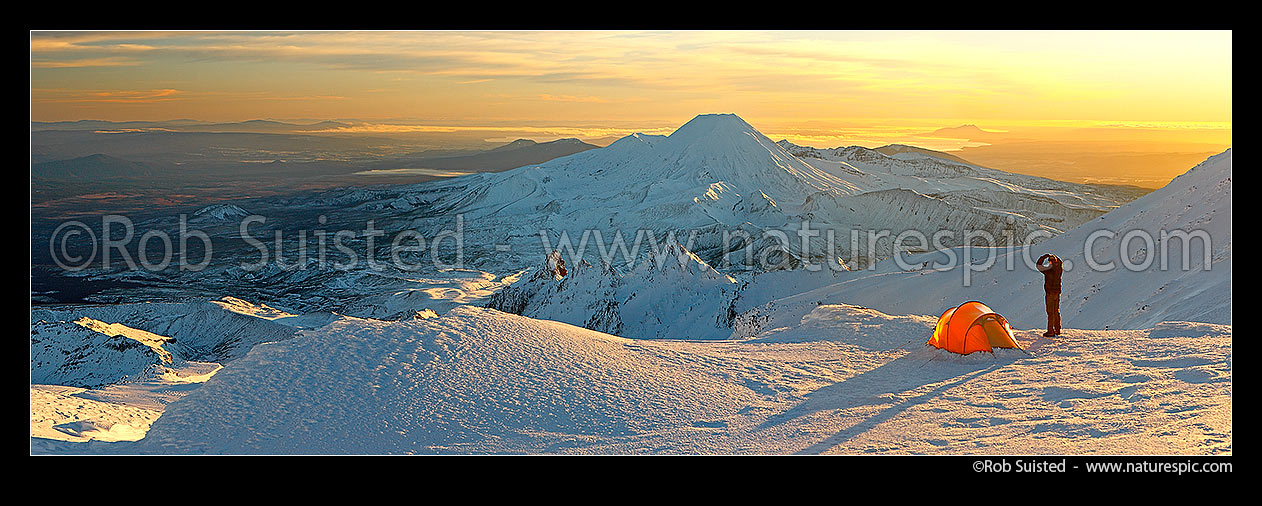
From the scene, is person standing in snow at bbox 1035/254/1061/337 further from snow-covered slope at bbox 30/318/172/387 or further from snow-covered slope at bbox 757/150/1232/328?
snow-covered slope at bbox 30/318/172/387

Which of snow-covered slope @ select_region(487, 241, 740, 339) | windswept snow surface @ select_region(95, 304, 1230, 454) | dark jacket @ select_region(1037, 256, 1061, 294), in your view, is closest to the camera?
windswept snow surface @ select_region(95, 304, 1230, 454)

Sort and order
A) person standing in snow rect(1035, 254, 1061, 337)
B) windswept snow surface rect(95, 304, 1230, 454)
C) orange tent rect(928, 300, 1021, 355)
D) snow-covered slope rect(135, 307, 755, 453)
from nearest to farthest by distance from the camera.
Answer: windswept snow surface rect(95, 304, 1230, 454)
snow-covered slope rect(135, 307, 755, 453)
orange tent rect(928, 300, 1021, 355)
person standing in snow rect(1035, 254, 1061, 337)

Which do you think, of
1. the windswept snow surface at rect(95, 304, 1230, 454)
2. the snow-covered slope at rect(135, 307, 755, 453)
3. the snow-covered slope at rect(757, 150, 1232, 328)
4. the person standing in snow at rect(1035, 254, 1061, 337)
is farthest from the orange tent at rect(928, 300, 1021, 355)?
the snow-covered slope at rect(757, 150, 1232, 328)

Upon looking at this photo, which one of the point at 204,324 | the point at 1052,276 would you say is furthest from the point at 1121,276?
the point at 204,324

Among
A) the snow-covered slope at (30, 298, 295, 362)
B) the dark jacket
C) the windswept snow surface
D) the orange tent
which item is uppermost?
the dark jacket

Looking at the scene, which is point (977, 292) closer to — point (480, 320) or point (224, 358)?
point (480, 320)

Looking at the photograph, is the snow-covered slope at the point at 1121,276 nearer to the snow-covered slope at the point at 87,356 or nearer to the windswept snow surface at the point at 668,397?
the windswept snow surface at the point at 668,397

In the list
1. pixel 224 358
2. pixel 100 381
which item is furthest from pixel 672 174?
pixel 100 381
